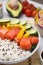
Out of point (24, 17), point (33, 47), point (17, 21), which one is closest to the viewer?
point (33, 47)

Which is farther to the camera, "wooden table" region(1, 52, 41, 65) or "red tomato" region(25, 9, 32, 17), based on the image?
"red tomato" region(25, 9, 32, 17)

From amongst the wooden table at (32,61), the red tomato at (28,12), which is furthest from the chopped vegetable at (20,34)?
the red tomato at (28,12)

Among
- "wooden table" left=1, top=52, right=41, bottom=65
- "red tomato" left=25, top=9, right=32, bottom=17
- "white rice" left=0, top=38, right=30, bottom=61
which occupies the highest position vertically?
"red tomato" left=25, top=9, right=32, bottom=17

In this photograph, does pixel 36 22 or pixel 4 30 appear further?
pixel 36 22

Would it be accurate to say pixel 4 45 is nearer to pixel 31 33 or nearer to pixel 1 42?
pixel 1 42

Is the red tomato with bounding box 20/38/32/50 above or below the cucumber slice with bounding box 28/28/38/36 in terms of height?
below

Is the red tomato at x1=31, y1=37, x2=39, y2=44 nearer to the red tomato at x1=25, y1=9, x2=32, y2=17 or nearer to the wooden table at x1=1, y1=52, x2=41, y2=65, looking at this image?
the wooden table at x1=1, y1=52, x2=41, y2=65

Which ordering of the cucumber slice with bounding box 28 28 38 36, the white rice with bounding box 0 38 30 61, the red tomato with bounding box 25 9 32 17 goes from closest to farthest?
the white rice with bounding box 0 38 30 61
the cucumber slice with bounding box 28 28 38 36
the red tomato with bounding box 25 9 32 17

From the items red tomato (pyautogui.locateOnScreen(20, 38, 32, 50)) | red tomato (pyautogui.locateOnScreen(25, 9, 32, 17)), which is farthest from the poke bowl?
red tomato (pyautogui.locateOnScreen(25, 9, 32, 17))

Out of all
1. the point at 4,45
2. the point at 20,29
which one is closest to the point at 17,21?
the point at 20,29
